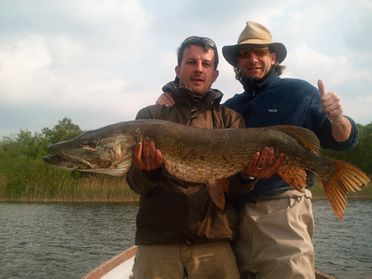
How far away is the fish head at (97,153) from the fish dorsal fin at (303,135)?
1233 mm

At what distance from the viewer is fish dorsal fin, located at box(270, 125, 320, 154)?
307 centimetres

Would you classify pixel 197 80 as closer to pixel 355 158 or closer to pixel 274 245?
pixel 274 245

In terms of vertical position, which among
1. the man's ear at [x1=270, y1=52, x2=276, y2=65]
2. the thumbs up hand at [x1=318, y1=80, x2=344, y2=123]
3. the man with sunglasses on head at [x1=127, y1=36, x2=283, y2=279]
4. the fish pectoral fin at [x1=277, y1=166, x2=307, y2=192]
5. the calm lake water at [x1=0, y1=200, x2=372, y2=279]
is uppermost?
the man's ear at [x1=270, y1=52, x2=276, y2=65]

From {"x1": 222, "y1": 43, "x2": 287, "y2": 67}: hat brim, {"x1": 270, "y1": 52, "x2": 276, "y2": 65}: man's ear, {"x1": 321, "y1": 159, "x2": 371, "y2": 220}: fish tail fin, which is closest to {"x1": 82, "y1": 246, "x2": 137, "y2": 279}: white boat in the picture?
{"x1": 321, "y1": 159, "x2": 371, "y2": 220}: fish tail fin

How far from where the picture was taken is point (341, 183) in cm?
309

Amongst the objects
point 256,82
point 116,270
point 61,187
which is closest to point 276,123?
point 256,82

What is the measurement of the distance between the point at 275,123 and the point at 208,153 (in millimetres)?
647

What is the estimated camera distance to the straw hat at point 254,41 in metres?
3.38

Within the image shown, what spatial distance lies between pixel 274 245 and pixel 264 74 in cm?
147

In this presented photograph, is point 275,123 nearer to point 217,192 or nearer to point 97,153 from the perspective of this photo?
point 217,192

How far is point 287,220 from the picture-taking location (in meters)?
Result: 2.92

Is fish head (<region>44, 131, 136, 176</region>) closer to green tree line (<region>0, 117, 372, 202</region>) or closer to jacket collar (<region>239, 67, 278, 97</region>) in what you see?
jacket collar (<region>239, 67, 278, 97</region>)

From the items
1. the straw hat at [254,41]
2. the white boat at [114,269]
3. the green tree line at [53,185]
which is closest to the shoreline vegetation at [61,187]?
the green tree line at [53,185]

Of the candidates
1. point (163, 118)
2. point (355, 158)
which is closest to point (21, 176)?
point (163, 118)
